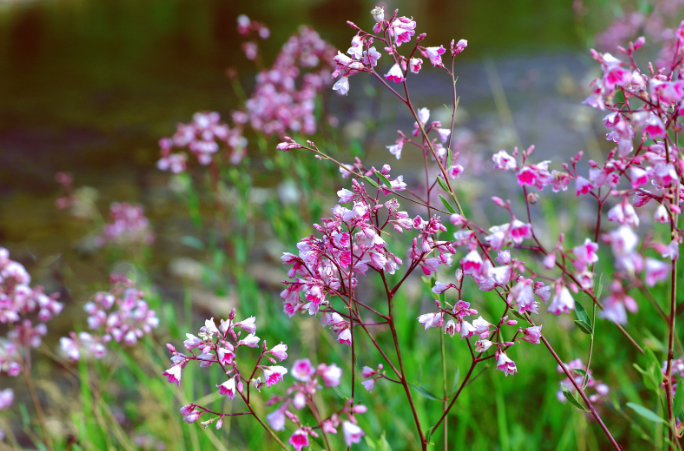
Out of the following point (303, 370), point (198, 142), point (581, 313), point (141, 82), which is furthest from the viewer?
point (141, 82)

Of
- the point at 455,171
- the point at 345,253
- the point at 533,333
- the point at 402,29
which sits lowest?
the point at 533,333

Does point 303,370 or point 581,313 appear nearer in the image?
point 303,370

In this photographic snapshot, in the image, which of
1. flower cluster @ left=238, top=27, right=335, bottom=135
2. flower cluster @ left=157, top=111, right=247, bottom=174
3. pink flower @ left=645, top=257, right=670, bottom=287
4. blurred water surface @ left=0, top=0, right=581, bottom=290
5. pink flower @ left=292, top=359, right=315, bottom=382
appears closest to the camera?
pink flower @ left=645, top=257, right=670, bottom=287

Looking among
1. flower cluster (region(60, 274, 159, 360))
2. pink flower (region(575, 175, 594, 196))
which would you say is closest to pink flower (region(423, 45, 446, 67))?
pink flower (region(575, 175, 594, 196))

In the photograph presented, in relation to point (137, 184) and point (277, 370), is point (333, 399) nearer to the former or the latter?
point (277, 370)

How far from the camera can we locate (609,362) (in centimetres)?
245

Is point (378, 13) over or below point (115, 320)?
over

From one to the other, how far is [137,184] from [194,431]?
5.10 metres

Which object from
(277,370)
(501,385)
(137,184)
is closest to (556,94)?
(137,184)

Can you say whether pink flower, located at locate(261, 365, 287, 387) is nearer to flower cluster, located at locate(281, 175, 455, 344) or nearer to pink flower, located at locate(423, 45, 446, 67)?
flower cluster, located at locate(281, 175, 455, 344)

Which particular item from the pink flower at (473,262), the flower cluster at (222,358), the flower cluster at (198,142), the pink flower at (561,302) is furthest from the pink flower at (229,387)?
the flower cluster at (198,142)

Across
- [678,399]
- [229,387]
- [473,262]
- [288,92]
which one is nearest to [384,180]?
[473,262]

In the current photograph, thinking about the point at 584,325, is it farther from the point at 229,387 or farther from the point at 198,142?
the point at 198,142

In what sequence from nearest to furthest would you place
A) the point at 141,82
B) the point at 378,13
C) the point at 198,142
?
the point at 378,13, the point at 198,142, the point at 141,82
